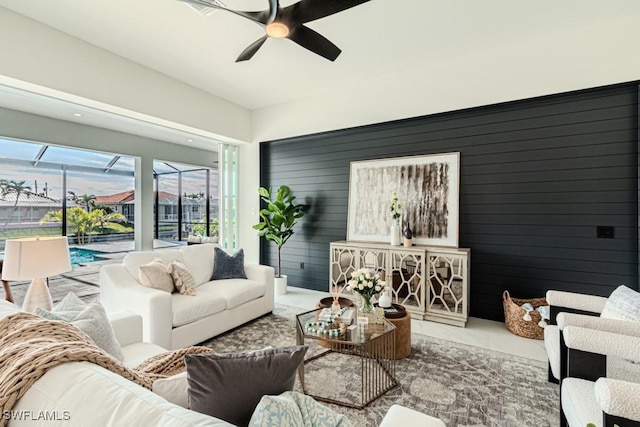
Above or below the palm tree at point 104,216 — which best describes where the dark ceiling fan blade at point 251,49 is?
above

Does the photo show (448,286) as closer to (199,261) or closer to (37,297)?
(199,261)

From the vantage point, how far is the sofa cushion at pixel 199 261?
355cm

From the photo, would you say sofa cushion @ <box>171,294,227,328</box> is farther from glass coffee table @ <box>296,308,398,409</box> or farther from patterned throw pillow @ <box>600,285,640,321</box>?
patterned throw pillow @ <box>600,285,640,321</box>

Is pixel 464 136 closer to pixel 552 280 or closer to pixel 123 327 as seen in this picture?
pixel 552 280

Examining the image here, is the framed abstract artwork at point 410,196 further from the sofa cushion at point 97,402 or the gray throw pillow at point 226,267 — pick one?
the sofa cushion at point 97,402

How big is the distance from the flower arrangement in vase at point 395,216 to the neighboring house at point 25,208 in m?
4.83

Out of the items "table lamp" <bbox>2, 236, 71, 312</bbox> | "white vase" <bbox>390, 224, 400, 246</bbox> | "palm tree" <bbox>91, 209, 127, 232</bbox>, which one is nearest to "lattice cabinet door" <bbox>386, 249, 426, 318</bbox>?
"white vase" <bbox>390, 224, 400, 246</bbox>

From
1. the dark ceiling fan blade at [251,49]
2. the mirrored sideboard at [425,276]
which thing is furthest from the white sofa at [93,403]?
the mirrored sideboard at [425,276]

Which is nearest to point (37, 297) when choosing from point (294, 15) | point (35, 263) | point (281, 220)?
point (35, 263)

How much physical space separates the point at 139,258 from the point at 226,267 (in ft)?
3.21

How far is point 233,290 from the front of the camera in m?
3.37

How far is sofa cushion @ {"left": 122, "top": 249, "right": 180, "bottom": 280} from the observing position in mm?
3051

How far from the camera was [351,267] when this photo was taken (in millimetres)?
4316

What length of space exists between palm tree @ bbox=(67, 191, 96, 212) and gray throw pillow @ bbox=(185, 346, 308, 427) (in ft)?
16.5
